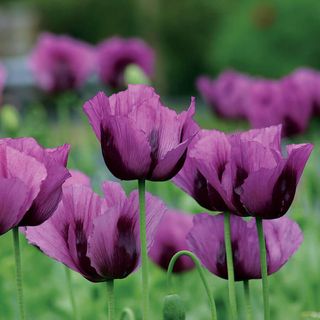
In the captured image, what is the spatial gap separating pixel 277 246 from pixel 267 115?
1.16m

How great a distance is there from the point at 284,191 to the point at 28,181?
27 cm

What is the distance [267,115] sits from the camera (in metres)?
2.45

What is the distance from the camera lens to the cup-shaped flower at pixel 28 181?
111 centimetres

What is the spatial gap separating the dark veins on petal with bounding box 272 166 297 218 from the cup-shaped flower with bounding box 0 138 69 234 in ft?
0.72

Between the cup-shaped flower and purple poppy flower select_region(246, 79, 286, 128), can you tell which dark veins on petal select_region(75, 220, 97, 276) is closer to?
the cup-shaped flower

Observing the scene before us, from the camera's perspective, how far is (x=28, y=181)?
1119mm

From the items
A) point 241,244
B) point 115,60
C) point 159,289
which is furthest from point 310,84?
point 241,244

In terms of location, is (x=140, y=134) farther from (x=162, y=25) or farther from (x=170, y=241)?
(x=162, y=25)

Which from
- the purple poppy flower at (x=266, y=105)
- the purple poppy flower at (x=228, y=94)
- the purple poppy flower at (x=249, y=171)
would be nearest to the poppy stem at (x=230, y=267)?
the purple poppy flower at (x=249, y=171)

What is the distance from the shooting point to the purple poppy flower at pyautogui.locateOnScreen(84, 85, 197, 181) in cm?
117

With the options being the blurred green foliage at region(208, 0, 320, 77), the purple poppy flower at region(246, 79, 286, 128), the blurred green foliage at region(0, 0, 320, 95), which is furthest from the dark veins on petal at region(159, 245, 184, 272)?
the blurred green foliage at region(0, 0, 320, 95)

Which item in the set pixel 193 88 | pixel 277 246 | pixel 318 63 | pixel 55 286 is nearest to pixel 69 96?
pixel 55 286

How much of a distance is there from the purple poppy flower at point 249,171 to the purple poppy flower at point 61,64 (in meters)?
2.22

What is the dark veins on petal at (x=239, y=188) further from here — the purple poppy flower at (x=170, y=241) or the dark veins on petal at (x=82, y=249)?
the purple poppy flower at (x=170, y=241)
